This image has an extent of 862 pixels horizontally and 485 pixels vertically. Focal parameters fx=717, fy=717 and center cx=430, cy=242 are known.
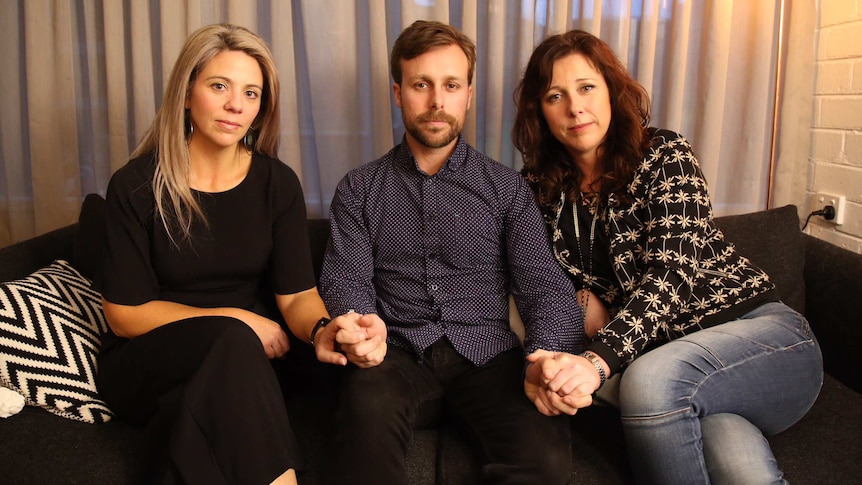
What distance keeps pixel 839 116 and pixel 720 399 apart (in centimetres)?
109

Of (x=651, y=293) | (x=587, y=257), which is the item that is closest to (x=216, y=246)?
(x=587, y=257)

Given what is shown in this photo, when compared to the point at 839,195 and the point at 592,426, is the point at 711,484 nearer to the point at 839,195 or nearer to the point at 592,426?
the point at 592,426

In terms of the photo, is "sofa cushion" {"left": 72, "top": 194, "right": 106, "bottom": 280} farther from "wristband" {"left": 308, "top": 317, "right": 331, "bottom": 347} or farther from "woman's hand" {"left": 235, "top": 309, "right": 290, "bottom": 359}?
"wristband" {"left": 308, "top": 317, "right": 331, "bottom": 347}

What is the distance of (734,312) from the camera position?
164cm

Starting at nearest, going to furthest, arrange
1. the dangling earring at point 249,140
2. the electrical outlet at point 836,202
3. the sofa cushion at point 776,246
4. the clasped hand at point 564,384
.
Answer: the clasped hand at point 564,384 → the dangling earring at point 249,140 → the sofa cushion at point 776,246 → the electrical outlet at point 836,202

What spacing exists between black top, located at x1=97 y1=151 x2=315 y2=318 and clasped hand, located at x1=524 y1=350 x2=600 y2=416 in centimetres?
64

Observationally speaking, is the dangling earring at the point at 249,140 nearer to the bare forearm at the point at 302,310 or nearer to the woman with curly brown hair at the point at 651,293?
the bare forearm at the point at 302,310

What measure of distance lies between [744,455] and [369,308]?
0.86m

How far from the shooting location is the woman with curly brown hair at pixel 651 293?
1396 millimetres

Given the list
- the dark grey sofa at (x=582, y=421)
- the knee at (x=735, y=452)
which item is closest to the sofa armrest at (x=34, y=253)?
the dark grey sofa at (x=582, y=421)

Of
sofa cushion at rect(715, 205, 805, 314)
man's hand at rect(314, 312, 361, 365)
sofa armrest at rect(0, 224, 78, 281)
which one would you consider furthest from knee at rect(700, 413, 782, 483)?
sofa armrest at rect(0, 224, 78, 281)

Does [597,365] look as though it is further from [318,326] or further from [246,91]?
[246,91]

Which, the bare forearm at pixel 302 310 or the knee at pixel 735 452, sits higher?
the bare forearm at pixel 302 310

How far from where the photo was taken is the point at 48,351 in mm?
1527
